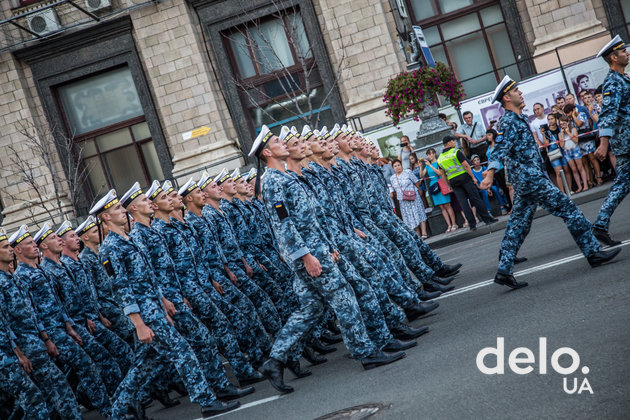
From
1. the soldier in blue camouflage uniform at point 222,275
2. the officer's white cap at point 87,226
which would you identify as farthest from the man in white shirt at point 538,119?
the officer's white cap at point 87,226

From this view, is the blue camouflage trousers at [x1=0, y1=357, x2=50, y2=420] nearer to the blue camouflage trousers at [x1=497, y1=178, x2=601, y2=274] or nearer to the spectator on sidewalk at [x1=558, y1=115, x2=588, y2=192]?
the blue camouflage trousers at [x1=497, y1=178, x2=601, y2=274]

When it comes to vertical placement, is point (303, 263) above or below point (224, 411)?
above

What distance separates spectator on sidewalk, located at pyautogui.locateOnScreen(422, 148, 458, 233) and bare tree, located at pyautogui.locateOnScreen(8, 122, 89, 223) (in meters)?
12.0

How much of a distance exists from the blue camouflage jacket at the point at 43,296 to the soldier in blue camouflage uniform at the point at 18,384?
0.98m

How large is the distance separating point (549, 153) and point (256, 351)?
969 centimetres

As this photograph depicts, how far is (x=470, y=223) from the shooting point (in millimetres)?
15867

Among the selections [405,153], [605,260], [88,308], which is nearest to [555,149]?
[405,153]

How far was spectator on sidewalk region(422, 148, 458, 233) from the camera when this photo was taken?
1678 centimetres

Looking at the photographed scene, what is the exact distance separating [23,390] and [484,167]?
11.4 meters

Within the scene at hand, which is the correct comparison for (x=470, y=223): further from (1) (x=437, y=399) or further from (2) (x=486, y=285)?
(1) (x=437, y=399)

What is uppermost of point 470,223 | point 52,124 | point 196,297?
point 52,124

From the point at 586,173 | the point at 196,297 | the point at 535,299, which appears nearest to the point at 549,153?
the point at 586,173

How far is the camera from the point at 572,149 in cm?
1594

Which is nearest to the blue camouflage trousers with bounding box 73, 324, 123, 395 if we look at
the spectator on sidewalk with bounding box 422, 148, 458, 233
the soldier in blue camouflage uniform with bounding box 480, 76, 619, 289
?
the soldier in blue camouflage uniform with bounding box 480, 76, 619, 289
